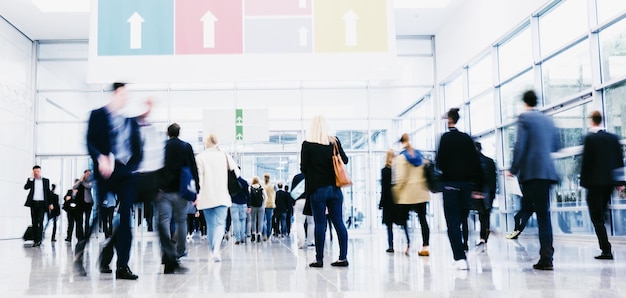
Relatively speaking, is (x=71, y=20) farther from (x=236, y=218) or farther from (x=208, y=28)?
(x=208, y=28)

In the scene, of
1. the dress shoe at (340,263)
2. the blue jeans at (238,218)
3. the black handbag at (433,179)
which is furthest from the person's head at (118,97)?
the blue jeans at (238,218)

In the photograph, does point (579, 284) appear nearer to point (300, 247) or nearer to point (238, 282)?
point (238, 282)

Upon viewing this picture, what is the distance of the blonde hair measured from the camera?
19.3ft

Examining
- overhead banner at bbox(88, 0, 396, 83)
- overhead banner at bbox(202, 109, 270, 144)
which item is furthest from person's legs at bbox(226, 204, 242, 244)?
overhead banner at bbox(202, 109, 270, 144)

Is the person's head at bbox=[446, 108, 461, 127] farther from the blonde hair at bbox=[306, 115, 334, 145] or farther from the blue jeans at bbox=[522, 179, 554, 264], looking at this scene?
the blonde hair at bbox=[306, 115, 334, 145]

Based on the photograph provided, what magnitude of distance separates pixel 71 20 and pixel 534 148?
15.4 m

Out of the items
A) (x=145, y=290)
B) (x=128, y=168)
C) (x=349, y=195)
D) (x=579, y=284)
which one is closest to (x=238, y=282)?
(x=145, y=290)

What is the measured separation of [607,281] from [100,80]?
697cm

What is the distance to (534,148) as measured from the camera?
534cm

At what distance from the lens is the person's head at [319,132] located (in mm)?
5887

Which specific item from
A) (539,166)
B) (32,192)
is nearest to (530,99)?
(539,166)

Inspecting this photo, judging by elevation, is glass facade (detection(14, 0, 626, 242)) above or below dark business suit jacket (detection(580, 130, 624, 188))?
above

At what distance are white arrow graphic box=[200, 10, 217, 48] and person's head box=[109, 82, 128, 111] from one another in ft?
12.9

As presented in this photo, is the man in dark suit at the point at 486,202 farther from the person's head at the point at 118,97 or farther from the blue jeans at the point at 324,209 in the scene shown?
the person's head at the point at 118,97
